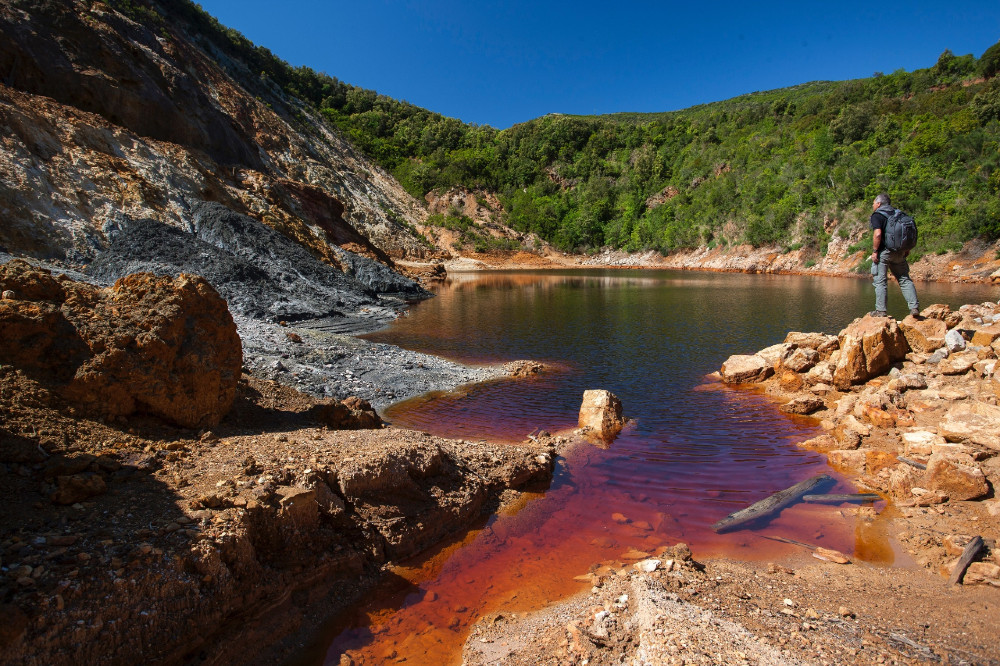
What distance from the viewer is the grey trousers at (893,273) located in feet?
33.3

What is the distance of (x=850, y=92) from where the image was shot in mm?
62250

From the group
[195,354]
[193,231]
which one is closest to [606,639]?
[195,354]

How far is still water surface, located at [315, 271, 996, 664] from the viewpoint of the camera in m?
4.56

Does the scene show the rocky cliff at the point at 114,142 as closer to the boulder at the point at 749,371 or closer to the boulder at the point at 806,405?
the boulder at the point at 749,371

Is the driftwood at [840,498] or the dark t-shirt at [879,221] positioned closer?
the driftwood at [840,498]

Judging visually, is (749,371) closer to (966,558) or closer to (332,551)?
(966,558)

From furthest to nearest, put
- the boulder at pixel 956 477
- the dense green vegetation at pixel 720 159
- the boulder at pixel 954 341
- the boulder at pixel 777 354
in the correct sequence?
the dense green vegetation at pixel 720 159 → the boulder at pixel 777 354 → the boulder at pixel 954 341 → the boulder at pixel 956 477

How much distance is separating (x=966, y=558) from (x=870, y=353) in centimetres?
658

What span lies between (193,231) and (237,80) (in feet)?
130

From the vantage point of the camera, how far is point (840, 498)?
632 cm

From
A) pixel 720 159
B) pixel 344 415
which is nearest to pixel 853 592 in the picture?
pixel 344 415

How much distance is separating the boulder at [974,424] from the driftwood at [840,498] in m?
1.52

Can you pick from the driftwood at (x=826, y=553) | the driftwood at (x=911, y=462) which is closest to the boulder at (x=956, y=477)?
the driftwood at (x=911, y=462)

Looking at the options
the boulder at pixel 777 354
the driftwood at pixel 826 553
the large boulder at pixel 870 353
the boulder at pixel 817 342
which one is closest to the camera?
the driftwood at pixel 826 553
